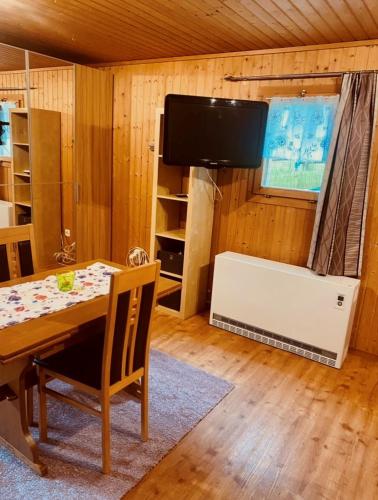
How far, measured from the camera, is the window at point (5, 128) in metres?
3.51

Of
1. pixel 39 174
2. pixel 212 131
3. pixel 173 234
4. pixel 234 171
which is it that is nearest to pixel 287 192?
pixel 234 171

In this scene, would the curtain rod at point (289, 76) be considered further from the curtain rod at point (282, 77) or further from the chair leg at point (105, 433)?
the chair leg at point (105, 433)

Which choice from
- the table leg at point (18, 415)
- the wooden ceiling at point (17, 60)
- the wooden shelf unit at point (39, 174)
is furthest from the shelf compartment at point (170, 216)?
the table leg at point (18, 415)

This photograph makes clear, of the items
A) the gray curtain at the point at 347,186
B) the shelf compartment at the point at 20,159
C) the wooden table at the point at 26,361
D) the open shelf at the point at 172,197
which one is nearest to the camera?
the wooden table at the point at 26,361

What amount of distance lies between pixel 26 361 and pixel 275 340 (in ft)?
6.77

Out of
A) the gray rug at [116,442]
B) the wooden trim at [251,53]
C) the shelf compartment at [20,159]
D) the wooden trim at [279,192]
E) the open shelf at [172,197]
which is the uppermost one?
the wooden trim at [251,53]

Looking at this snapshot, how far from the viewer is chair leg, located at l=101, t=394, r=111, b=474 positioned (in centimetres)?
175

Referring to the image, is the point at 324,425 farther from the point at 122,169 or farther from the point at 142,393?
the point at 122,169

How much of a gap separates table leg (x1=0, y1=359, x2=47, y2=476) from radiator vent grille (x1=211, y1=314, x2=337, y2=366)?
1.94 metres

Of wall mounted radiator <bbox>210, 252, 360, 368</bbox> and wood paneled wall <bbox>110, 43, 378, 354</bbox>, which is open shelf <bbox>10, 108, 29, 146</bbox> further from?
wall mounted radiator <bbox>210, 252, 360, 368</bbox>

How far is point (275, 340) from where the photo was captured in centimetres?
318

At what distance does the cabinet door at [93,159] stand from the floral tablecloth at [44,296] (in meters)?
1.98

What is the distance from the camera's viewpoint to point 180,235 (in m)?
3.60

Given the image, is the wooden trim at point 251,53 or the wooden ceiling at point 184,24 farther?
the wooden trim at point 251,53
